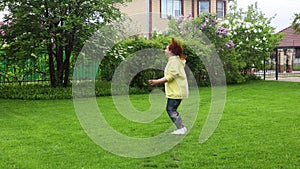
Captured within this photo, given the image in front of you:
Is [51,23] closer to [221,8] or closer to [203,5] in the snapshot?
[203,5]

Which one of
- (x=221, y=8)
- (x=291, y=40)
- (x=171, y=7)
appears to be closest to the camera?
(x=171, y=7)

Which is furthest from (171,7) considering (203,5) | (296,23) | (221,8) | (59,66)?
(59,66)

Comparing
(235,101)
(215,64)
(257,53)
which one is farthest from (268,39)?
(235,101)

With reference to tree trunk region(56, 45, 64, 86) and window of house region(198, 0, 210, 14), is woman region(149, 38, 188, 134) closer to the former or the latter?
tree trunk region(56, 45, 64, 86)

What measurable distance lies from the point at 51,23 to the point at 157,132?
22.4ft

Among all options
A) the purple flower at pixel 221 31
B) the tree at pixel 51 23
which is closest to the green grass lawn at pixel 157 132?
the tree at pixel 51 23

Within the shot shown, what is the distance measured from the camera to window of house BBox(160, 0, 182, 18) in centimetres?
2763

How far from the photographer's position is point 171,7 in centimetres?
2819

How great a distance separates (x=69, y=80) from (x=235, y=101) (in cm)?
583

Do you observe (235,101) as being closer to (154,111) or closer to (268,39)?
(154,111)

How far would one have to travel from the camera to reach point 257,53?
19.1 m

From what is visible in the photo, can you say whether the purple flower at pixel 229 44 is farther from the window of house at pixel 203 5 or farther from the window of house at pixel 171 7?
the window of house at pixel 203 5

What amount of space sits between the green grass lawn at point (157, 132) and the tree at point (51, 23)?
2728mm

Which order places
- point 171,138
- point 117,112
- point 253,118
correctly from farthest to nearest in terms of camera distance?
point 117,112
point 253,118
point 171,138
